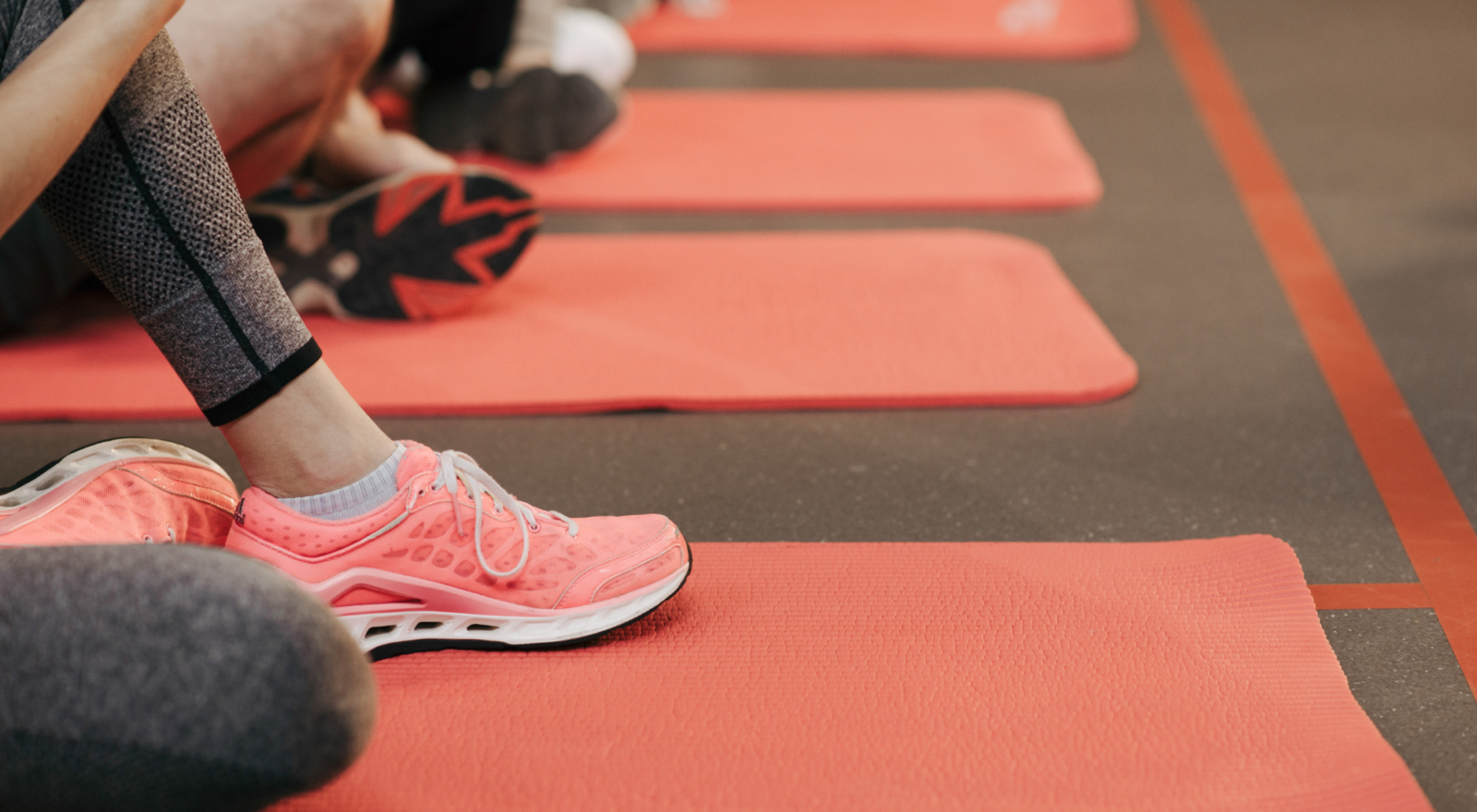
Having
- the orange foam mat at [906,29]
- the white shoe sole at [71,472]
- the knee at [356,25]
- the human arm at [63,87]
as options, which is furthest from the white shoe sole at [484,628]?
the orange foam mat at [906,29]

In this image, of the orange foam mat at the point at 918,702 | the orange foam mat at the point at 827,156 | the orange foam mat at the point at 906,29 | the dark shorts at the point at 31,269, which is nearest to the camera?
the orange foam mat at the point at 918,702

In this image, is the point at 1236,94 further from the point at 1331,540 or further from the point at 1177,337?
the point at 1331,540

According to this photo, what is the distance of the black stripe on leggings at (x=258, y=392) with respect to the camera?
0.85 metres

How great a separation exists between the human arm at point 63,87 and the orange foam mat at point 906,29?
2248mm

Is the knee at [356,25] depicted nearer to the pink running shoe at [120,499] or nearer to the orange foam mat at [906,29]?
the pink running shoe at [120,499]

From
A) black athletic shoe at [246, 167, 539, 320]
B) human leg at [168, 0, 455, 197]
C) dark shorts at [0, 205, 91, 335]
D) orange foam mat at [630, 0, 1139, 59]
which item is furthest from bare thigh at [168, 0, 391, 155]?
orange foam mat at [630, 0, 1139, 59]

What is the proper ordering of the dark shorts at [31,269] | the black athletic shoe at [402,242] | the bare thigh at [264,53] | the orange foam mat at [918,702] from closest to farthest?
the orange foam mat at [918,702], the bare thigh at [264,53], the dark shorts at [31,269], the black athletic shoe at [402,242]

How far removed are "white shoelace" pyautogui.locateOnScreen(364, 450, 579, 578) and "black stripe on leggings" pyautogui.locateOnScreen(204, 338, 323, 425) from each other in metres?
0.13

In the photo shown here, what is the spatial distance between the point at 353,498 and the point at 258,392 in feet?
0.36

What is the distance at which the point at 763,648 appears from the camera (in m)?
0.95

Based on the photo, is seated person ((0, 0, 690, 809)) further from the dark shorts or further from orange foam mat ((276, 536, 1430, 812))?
the dark shorts

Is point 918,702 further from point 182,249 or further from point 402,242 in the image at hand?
point 402,242

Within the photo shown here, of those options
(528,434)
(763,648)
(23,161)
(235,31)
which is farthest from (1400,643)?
(235,31)

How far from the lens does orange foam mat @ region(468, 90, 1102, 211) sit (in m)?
2.02
